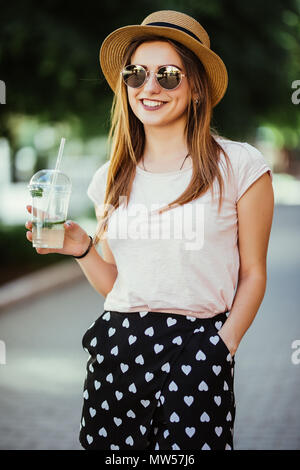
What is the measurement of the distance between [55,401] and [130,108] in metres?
3.40

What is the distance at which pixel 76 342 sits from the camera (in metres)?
7.32

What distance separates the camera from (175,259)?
2.54 meters

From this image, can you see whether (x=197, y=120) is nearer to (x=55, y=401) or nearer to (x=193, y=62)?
(x=193, y=62)

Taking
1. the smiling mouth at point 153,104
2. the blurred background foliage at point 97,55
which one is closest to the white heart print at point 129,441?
the smiling mouth at point 153,104

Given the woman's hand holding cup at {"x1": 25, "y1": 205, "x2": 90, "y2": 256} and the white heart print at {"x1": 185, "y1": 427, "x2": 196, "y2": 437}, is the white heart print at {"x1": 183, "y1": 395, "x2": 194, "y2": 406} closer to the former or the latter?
the white heart print at {"x1": 185, "y1": 427, "x2": 196, "y2": 437}

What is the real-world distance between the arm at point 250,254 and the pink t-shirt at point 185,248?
29 millimetres

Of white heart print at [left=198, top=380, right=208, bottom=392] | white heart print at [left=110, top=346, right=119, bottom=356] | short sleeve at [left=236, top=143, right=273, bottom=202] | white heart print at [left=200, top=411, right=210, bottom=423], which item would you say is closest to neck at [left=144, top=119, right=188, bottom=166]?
short sleeve at [left=236, top=143, right=273, bottom=202]

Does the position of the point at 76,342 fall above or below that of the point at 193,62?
below

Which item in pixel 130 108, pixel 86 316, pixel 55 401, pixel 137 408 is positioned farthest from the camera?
pixel 86 316

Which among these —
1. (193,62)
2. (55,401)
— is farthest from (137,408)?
(55,401)

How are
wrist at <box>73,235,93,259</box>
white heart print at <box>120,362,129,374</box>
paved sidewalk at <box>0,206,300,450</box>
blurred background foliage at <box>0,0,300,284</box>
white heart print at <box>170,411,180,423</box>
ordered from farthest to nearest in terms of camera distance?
1. blurred background foliage at <box>0,0,300,284</box>
2. paved sidewalk at <box>0,206,300,450</box>
3. wrist at <box>73,235,93,259</box>
4. white heart print at <box>120,362,129,374</box>
5. white heart print at <box>170,411,180,423</box>

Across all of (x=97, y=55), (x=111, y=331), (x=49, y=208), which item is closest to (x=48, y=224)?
(x=49, y=208)

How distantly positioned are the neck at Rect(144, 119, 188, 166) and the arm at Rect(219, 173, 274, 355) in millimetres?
324

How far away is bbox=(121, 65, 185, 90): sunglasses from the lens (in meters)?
2.61
